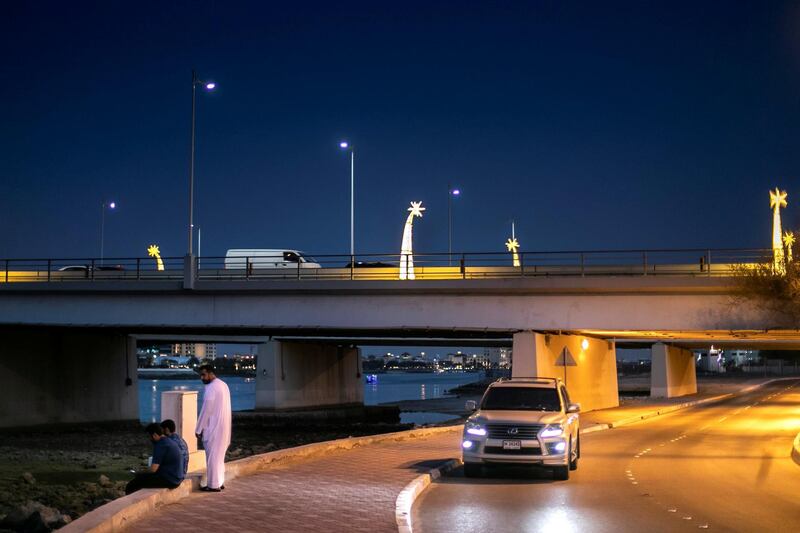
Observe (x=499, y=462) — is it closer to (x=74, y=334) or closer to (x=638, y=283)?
(x=638, y=283)

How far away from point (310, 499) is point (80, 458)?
1896cm

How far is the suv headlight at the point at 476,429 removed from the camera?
17859 millimetres

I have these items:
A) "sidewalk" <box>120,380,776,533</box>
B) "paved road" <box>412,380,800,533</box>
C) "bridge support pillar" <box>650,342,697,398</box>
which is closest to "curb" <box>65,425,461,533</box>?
"sidewalk" <box>120,380,776,533</box>

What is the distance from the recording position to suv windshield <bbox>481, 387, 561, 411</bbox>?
19125mm

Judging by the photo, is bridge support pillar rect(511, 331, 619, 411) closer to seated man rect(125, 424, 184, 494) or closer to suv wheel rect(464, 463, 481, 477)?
suv wheel rect(464, 463, 481, 477)

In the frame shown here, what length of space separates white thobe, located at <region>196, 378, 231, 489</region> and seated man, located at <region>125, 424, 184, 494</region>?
69cm

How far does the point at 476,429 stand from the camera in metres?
18.0

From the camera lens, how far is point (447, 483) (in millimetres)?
17297

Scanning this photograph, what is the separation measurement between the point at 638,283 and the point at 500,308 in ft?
17.3

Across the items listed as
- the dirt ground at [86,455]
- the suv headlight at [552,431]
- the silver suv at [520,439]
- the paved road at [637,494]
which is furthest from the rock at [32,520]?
the suv headlight at [552,431]

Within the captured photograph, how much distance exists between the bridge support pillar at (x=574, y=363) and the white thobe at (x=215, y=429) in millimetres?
21757

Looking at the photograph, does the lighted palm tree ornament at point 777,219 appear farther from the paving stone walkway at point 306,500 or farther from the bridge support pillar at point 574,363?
the paving stone walkway at point 306,500

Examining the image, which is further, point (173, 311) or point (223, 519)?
point (173, 311)

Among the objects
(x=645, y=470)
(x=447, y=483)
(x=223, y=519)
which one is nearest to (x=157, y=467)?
(x=223, y=519)
